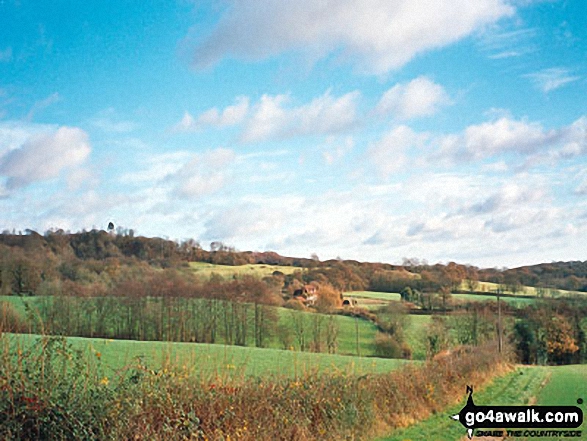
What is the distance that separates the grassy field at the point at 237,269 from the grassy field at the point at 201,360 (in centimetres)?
5704

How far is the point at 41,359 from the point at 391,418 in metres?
7.43

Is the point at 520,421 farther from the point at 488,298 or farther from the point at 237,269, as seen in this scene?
the point at 237,269

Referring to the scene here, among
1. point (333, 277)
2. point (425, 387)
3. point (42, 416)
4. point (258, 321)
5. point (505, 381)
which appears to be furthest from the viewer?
point (333, 277)

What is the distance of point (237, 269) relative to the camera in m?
95.2

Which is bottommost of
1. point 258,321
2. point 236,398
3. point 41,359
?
point 258,321

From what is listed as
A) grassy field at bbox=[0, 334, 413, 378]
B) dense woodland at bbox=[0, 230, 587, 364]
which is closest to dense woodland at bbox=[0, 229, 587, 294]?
dense woodland at bbox=[0, 230, 587, 364]

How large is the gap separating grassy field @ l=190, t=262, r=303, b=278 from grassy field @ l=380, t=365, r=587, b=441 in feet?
207

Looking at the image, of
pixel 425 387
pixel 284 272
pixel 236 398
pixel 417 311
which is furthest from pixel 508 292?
pixel 236 398

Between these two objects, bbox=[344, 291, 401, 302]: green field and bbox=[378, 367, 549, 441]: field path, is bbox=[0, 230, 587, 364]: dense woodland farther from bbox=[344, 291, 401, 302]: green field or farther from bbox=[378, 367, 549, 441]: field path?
bbox=[378, 367, 549, 441]: field path

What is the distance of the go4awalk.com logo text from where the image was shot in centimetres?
1210

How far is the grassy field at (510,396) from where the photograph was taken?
12.0 m

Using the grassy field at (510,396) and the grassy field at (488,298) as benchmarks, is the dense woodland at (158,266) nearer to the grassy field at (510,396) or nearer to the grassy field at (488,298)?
the grassy field at (488,298)

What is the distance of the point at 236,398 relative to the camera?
9.95m

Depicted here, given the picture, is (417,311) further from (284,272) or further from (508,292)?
(284,272)
